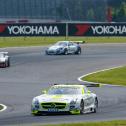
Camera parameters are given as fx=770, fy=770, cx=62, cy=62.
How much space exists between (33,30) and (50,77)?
33.1 meters

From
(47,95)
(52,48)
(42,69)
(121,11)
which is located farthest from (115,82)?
(121,11)

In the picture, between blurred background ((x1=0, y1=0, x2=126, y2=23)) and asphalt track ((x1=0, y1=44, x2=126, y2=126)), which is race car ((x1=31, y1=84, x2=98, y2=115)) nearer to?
asphalt track ((x1=0, y1=44, x2=126, y2=126))

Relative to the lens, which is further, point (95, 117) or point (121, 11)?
point (121, 11)

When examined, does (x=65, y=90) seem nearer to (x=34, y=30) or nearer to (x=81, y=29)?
(x=81, y=29)

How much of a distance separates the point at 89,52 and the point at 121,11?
175ft

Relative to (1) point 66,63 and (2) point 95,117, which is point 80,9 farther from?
(2) point 95,117

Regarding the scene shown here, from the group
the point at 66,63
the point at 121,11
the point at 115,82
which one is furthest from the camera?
the point at 121,11

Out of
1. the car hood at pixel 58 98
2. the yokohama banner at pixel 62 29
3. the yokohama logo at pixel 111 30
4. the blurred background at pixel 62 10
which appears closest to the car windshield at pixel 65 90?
the car hood at pixel 58 98

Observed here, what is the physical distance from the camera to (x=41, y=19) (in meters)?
120

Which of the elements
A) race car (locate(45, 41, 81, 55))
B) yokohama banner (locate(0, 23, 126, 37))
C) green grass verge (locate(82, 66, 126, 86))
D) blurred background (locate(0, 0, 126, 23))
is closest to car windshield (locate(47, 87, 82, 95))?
green grass verge (locate(82, 66, 126, 86))

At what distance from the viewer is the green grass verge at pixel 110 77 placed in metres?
43.0

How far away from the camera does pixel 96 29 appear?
79.3 m

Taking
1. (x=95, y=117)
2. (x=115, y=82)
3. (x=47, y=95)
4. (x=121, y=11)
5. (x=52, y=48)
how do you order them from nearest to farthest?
(x=95, y=117) → (x=47, y=95) → (x=115, y=82) → (x=52, y=48) → (x=121, y=11)

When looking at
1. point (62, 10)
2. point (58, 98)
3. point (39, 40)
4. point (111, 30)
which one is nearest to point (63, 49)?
point (111, 30)
